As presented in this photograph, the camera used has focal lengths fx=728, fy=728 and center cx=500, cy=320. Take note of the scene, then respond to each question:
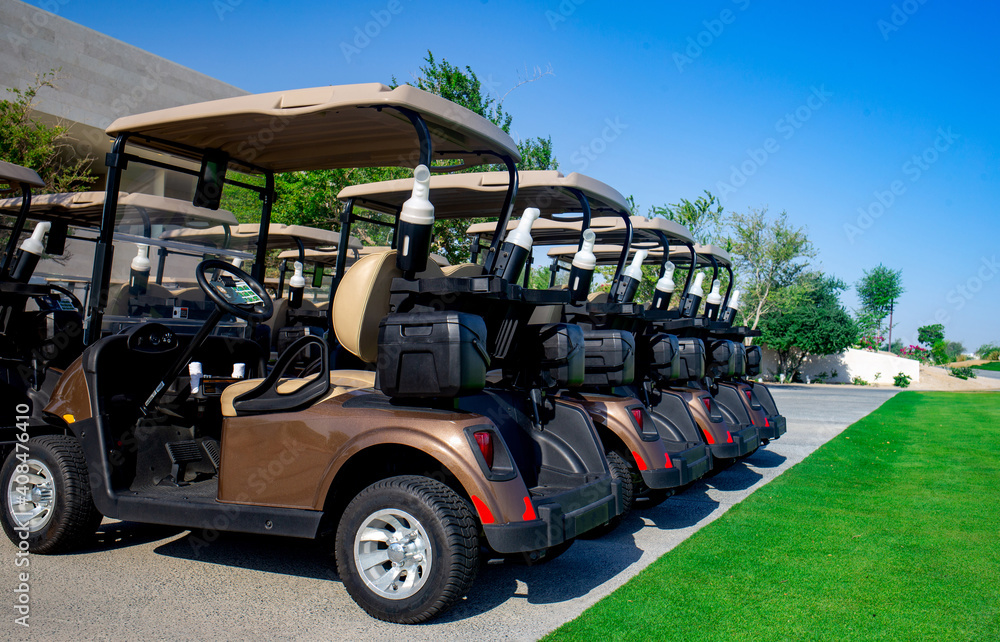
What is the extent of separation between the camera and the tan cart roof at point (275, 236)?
4.96 meters

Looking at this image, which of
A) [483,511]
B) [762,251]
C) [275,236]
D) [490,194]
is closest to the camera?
[483,511]

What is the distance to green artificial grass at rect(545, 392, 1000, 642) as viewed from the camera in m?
2.97

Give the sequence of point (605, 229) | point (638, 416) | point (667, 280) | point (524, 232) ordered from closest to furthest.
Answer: point (524, 232) → point (638, 416) → point (667, 280) → point (605, 229)

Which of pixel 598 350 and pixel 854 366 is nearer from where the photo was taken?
pixel 598 350

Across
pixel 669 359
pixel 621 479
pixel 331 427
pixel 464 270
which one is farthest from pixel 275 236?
pixel 331 427

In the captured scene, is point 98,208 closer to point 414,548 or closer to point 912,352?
point 414,548

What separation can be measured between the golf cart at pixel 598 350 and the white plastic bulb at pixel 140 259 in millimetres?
1519

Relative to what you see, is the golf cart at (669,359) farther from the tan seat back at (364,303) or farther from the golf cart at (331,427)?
the tan seat back at (364,303)

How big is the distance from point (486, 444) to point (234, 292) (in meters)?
1.59

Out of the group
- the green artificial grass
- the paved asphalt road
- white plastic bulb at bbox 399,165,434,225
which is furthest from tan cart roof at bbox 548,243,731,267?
white plastic bulb at bbox 399,165,434,225

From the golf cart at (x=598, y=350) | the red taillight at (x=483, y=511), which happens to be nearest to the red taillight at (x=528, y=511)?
the red taillight at (x=483, y=511)

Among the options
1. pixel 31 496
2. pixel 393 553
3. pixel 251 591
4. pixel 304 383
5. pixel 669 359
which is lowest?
pixel 251 591

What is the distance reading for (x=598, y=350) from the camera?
4.72 metres

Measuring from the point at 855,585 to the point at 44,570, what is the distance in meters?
3.91
